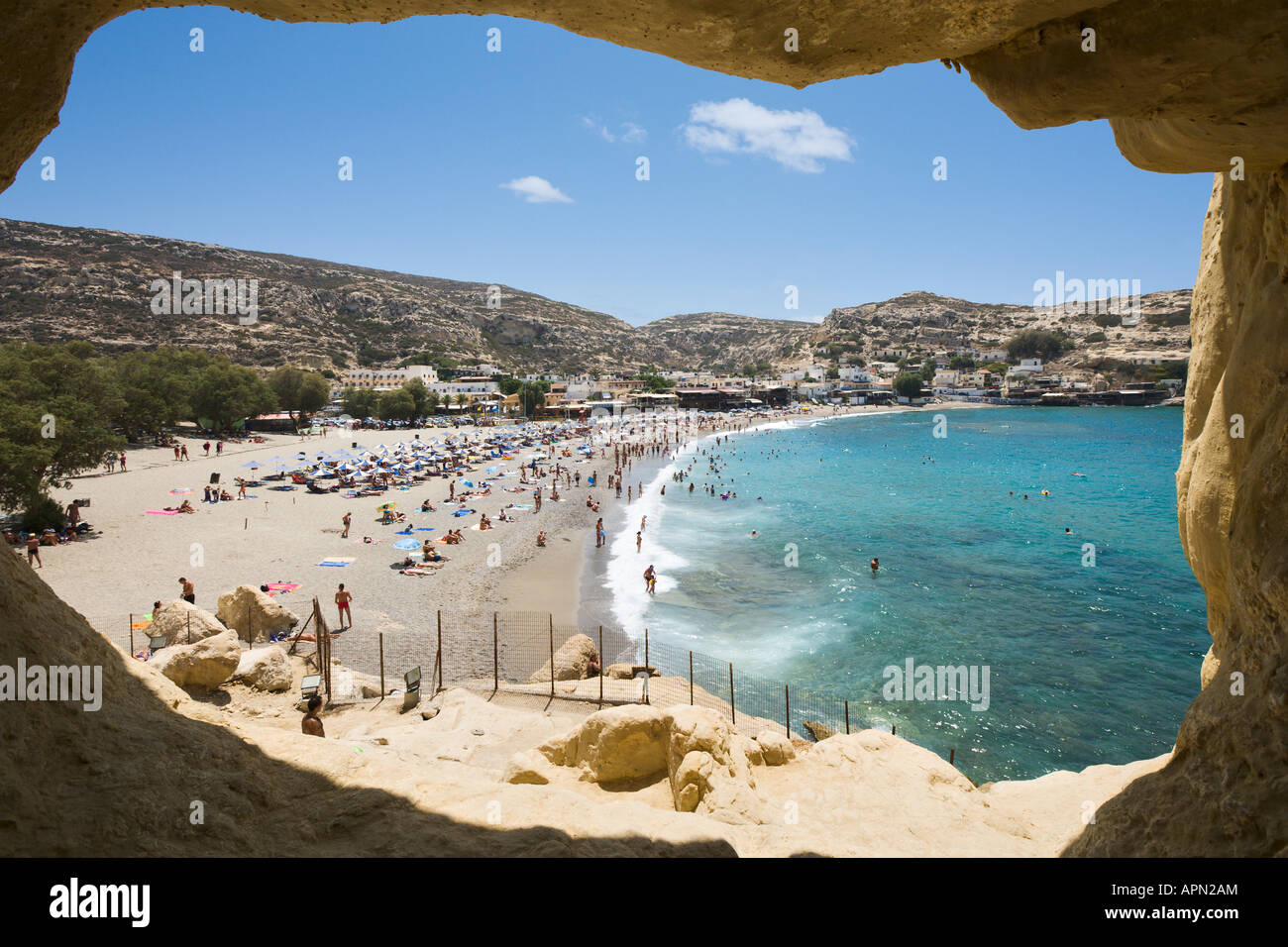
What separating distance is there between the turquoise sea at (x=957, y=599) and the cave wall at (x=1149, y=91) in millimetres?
9671

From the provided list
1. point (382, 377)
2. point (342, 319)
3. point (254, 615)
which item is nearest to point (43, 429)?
point (254, 615)

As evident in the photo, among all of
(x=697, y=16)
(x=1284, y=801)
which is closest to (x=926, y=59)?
(x=697, y=16)

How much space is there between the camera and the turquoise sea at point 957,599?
13977mm

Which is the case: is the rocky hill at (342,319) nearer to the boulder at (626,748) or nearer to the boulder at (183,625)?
the boulder at (183,625)

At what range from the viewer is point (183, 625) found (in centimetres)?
1241

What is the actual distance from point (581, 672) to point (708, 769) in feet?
25.0

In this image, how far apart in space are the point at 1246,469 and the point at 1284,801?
1899 millimetres

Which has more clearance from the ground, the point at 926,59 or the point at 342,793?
the point at 926,59

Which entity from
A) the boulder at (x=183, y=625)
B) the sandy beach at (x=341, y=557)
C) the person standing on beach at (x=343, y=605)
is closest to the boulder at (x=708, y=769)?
the sandy beach at (x=341, y=557)

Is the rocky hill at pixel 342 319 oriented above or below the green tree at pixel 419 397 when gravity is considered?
above

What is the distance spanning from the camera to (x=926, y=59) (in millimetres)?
3682

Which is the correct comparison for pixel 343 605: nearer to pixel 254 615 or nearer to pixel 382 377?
pixel 254 615
